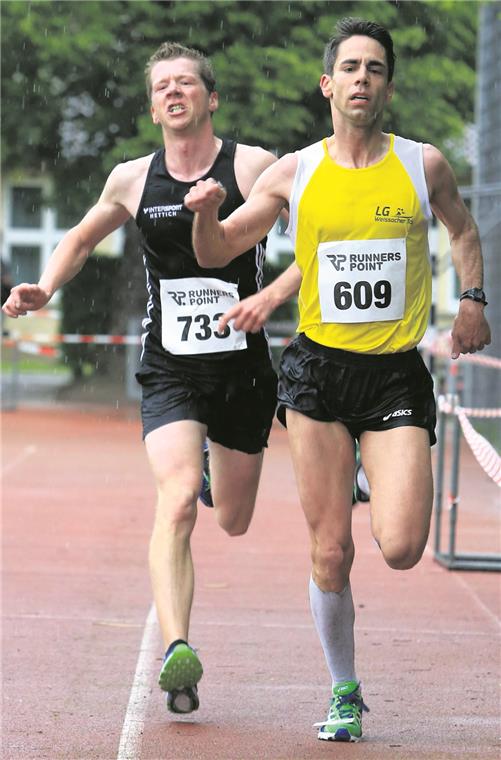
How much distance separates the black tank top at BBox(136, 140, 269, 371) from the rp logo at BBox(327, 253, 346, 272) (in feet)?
3.04

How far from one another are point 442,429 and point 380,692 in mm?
3910

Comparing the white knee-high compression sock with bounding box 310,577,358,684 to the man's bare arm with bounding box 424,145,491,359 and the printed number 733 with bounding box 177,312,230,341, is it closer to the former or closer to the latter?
the man's bare arm with bounding box 424,145,491,359

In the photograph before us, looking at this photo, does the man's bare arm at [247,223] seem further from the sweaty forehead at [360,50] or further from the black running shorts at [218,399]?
the black running shorts at [218,399]

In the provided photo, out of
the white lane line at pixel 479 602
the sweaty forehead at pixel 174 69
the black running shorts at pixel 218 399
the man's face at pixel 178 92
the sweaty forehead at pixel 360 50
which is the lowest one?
the white lane line at pixel 479 602

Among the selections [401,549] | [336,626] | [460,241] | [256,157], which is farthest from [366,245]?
[336,626]

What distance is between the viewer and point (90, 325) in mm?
28781

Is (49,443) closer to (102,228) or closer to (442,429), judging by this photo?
(442,429)

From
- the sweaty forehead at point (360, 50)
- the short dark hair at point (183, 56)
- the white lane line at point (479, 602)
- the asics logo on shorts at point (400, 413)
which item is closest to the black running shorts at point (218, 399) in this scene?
the asics logo on shorts at point (400, 413)

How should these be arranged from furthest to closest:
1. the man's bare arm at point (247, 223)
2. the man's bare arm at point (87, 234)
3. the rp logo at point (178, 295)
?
the man's bare arm at point (87, 234), the rp logo at point (178, 295), the man's bare arm at point (247, 223)

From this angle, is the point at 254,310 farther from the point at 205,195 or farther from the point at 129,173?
the point at 129,173

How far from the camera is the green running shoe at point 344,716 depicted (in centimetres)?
567

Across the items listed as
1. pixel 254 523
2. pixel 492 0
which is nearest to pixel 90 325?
pixel 492 0

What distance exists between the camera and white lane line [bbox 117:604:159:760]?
215 inches

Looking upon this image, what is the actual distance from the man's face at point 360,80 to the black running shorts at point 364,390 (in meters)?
0.82
